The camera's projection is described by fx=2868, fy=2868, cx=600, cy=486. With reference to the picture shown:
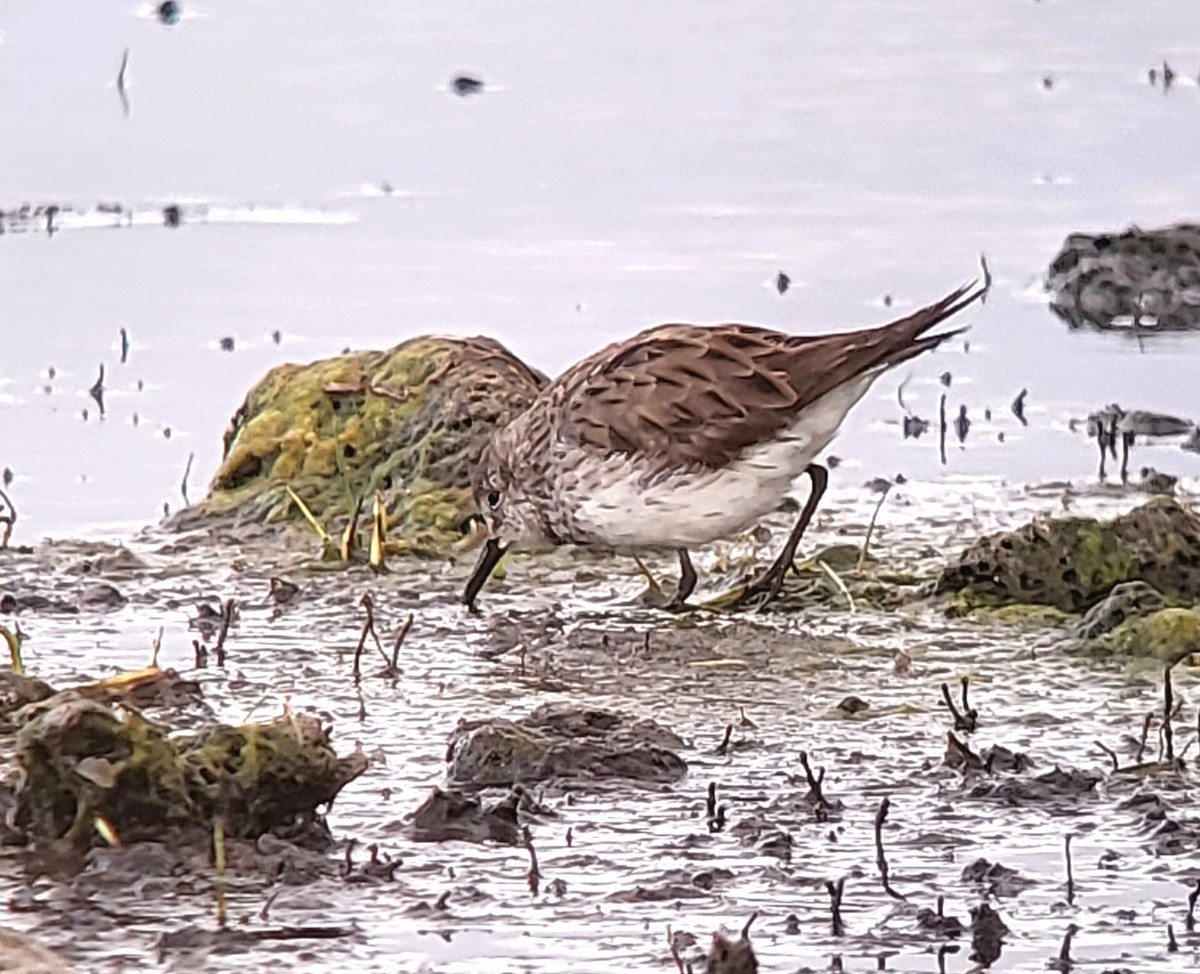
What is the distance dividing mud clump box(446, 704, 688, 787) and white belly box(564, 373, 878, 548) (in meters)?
1.85

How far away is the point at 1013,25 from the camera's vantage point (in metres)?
21.6

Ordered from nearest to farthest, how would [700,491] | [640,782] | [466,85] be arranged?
[640,782] → [700,491] → [466,85]

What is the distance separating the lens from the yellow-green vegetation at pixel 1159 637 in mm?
7336

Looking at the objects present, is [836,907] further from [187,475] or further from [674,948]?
[187,475]

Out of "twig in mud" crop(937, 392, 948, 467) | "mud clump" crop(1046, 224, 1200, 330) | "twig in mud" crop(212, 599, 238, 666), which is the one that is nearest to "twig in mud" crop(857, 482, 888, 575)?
"twig in mud" crop(937, 392, 948, 467)

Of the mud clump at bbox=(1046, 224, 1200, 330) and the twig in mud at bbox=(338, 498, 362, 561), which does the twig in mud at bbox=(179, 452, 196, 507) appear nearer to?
the twig in mud at bbox=(338, 498, 362, 561)

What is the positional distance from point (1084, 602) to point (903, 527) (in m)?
1.20

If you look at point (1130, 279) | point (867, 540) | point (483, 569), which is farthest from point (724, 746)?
point (1130, 279)

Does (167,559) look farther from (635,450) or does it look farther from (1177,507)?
(1177,507)

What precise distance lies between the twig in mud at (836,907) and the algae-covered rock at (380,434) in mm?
4084

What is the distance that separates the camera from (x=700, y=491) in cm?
830

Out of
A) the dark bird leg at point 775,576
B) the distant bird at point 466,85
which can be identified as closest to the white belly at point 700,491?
the dark bird leg at point 775,576

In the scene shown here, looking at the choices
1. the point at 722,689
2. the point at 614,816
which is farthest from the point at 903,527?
the point at 614,816

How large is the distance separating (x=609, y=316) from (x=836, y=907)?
284 inches
